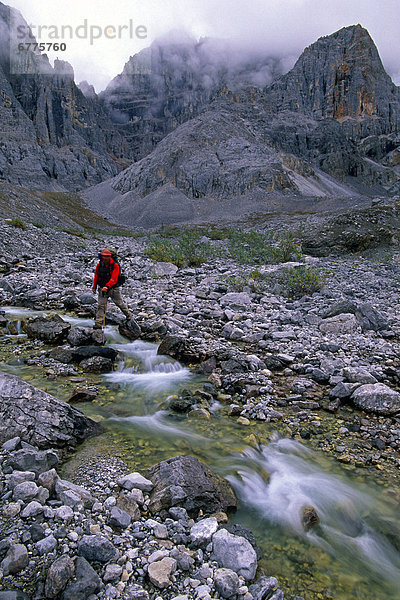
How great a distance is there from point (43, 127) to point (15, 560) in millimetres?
166117

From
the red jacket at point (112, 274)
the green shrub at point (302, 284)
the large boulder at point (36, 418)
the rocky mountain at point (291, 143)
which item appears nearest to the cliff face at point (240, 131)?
the rocky mountain at point (291, 143)

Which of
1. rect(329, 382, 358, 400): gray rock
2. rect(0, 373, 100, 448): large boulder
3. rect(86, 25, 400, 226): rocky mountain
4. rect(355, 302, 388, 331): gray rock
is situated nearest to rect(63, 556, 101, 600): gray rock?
rect(0, 373, 100, 448): large boulder

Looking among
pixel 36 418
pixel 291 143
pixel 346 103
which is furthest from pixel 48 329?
pixel 346 103

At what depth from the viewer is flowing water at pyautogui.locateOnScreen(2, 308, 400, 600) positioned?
326 cm

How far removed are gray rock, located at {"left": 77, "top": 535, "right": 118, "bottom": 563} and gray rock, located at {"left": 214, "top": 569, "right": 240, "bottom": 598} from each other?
0.82 meters

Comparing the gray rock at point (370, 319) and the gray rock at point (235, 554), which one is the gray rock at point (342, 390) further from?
the gray rock at point (235, 554)

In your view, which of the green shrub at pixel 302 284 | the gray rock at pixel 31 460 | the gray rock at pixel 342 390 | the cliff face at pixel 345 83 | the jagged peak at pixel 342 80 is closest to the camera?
the gray rock at pixel 31 460

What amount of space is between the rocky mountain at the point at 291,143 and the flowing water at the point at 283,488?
82244 mm

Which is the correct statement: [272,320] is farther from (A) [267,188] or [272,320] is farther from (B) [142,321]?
(A) [267,188]

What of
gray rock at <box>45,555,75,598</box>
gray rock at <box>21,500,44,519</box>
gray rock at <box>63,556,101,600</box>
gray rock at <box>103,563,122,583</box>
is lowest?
gray rock at <box>103,563,122,583</box>

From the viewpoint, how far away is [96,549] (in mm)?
2660

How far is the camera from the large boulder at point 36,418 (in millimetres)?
3982

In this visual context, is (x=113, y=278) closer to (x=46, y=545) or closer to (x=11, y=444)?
(x=11, y=444)

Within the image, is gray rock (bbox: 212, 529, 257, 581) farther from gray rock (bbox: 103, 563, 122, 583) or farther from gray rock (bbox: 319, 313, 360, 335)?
gray rock (bbox: 319, 313, 360, 335)
